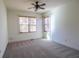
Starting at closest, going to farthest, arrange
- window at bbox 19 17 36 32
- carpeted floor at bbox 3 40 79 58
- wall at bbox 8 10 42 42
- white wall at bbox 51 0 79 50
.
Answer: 1. carpeted floor at bbox 3 40 79 58
2. white wall at bbox 51 0 79 50
3. wall at bbox 8 10 42 42
4. window at bbox 19 17 36 32

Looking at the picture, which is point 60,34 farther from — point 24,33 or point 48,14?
point 24,33

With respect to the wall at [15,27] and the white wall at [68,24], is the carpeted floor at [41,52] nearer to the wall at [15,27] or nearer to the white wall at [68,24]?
the white wall at [68,24]

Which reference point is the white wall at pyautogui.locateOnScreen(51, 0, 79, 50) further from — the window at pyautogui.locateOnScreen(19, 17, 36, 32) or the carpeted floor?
the window at pyautogui.locateOnScreen(19, 17, 36, 32)

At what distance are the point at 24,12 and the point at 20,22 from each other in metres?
0.93

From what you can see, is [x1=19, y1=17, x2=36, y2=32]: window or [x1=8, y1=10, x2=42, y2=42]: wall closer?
[x1=8, y1=10, x2=42, y2=42]: wall

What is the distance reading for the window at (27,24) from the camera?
6.83 m

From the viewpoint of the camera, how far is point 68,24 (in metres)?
4.67

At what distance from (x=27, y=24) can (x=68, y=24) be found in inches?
144

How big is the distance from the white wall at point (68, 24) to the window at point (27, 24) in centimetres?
229

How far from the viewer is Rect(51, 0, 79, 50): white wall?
13.6ft

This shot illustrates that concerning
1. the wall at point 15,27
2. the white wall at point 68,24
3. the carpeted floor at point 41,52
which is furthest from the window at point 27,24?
the carpeted floor at point 41,52

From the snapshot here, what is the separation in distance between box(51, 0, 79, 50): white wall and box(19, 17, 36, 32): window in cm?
229

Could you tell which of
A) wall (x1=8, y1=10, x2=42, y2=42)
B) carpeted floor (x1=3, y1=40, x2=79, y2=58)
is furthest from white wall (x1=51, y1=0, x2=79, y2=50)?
wall (x1=8, y1=10, x2=42, y2=42)

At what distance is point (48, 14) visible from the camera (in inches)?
276
